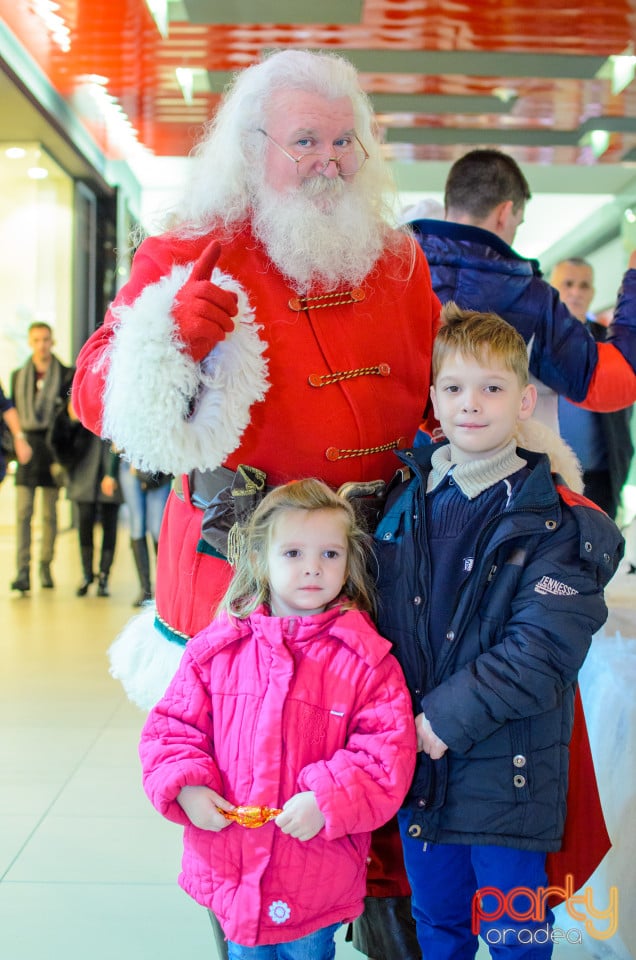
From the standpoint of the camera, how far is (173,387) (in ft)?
5.04

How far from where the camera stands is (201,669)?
1.57 meters

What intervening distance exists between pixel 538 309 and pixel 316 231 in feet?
2.45

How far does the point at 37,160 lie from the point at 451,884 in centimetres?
863

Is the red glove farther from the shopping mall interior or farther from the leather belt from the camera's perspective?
the shopping mall interior

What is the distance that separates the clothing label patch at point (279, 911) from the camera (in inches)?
58.2

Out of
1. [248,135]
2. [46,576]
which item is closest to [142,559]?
[46,576]

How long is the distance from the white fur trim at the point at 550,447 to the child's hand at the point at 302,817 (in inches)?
27.4

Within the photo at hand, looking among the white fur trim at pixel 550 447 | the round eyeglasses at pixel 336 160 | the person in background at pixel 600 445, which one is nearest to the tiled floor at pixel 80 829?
the white fur trim at pixel 550 447

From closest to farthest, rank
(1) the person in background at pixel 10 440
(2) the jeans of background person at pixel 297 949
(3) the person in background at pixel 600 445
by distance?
(2) the jeans of background person at pixel 297 949
(3) the person in background at pixel 600 445
(1) the person in background at pixel 10 440

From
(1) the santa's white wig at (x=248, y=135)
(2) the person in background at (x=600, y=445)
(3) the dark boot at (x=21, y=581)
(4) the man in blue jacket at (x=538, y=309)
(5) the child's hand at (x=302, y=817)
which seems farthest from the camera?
(3) the dark boot at (x=21, y=581)

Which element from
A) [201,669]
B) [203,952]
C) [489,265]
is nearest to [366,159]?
[489,265]

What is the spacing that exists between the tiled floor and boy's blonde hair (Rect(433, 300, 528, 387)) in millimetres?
928

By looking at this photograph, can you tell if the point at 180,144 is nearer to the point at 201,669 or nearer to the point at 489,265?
the point at 489,265

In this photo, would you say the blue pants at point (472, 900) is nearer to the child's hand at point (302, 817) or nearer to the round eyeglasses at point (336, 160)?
the child's hand at point (302, 817)
